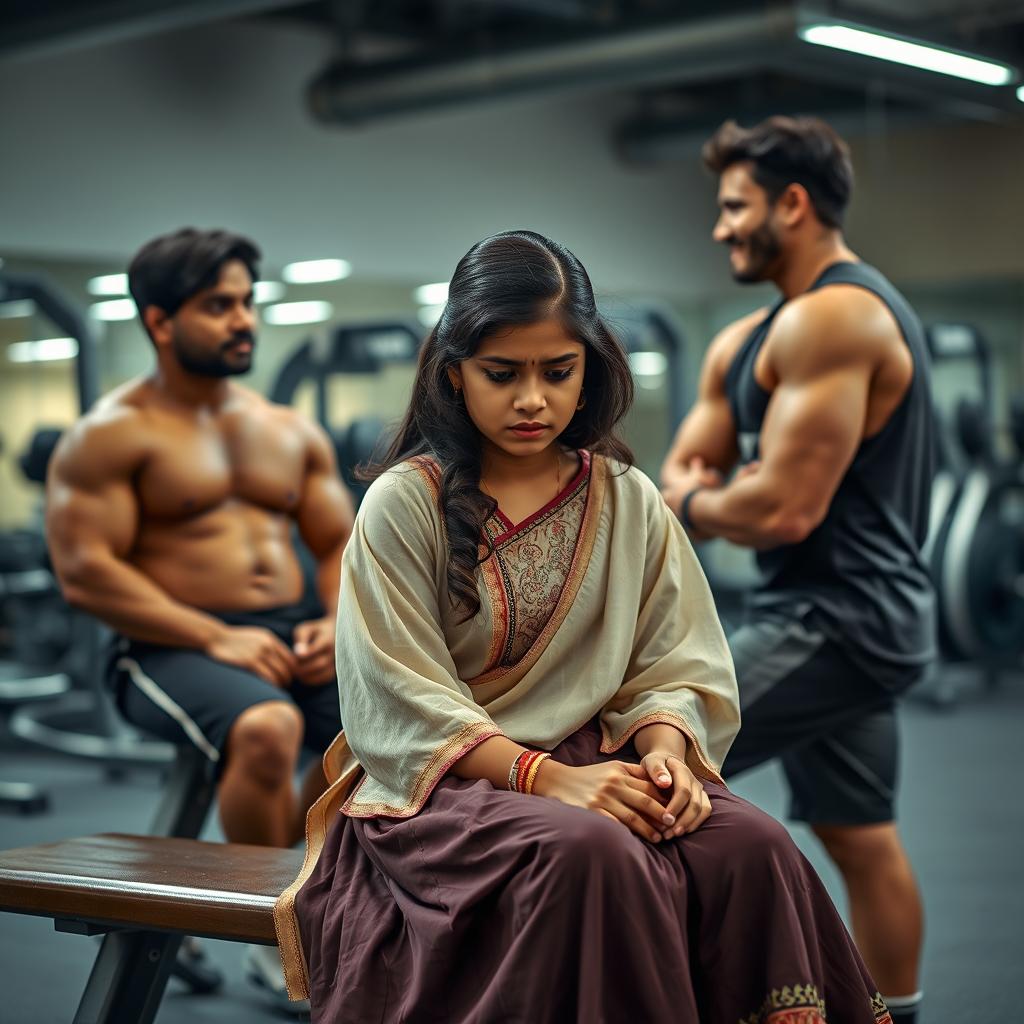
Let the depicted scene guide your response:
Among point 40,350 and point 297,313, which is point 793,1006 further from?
point 297,313

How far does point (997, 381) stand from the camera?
6.08m

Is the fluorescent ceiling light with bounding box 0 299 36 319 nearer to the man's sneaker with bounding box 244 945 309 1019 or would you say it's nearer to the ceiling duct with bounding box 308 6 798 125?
the ceiling duct with bounding box 308 6 798 125

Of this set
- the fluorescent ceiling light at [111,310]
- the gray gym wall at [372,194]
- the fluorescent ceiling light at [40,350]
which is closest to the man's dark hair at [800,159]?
the gray gym wall at [372,194]

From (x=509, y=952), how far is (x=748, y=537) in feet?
3.68

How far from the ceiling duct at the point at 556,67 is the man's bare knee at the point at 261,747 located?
138 inches

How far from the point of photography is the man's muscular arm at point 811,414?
236 centimetres

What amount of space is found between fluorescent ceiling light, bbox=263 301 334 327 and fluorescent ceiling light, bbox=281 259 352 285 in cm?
11

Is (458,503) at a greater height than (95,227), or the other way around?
(95,227)

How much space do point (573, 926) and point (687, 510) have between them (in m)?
1.22

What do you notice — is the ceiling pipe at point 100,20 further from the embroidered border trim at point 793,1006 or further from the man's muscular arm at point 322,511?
the embroidered border trim at point 793,1006

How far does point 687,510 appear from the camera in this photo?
2.58m

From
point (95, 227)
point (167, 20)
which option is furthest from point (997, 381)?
point (95, 227)

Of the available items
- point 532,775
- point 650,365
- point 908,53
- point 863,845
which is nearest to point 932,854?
point 863,845

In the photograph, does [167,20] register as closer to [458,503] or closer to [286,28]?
[286,28]
